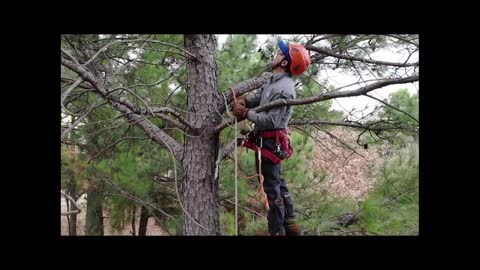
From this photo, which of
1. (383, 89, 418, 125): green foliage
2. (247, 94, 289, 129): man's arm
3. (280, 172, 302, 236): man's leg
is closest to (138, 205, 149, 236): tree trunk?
(280, 172, 302, 236): man's leg

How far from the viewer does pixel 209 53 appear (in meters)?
2.34

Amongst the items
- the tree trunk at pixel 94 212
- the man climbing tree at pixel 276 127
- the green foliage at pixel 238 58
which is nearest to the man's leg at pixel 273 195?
the man climbing tree at pixel 276 127

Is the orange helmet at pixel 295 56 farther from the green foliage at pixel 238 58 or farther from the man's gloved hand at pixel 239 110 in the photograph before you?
the green foliage at pixel 238 58

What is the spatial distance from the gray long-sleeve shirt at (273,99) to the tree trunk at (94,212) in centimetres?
155

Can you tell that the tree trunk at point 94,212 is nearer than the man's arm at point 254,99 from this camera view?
No

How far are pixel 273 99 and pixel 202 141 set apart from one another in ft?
1.61

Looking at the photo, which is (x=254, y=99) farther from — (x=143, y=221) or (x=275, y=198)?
(x=143, y=221)

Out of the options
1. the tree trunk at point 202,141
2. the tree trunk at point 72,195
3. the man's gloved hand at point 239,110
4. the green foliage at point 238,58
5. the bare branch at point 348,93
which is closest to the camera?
the bare branch at point 348,93

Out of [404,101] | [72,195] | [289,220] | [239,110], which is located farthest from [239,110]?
[72,195]

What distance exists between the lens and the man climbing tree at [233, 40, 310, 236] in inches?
81.4

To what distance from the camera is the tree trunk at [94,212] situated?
3.15m
